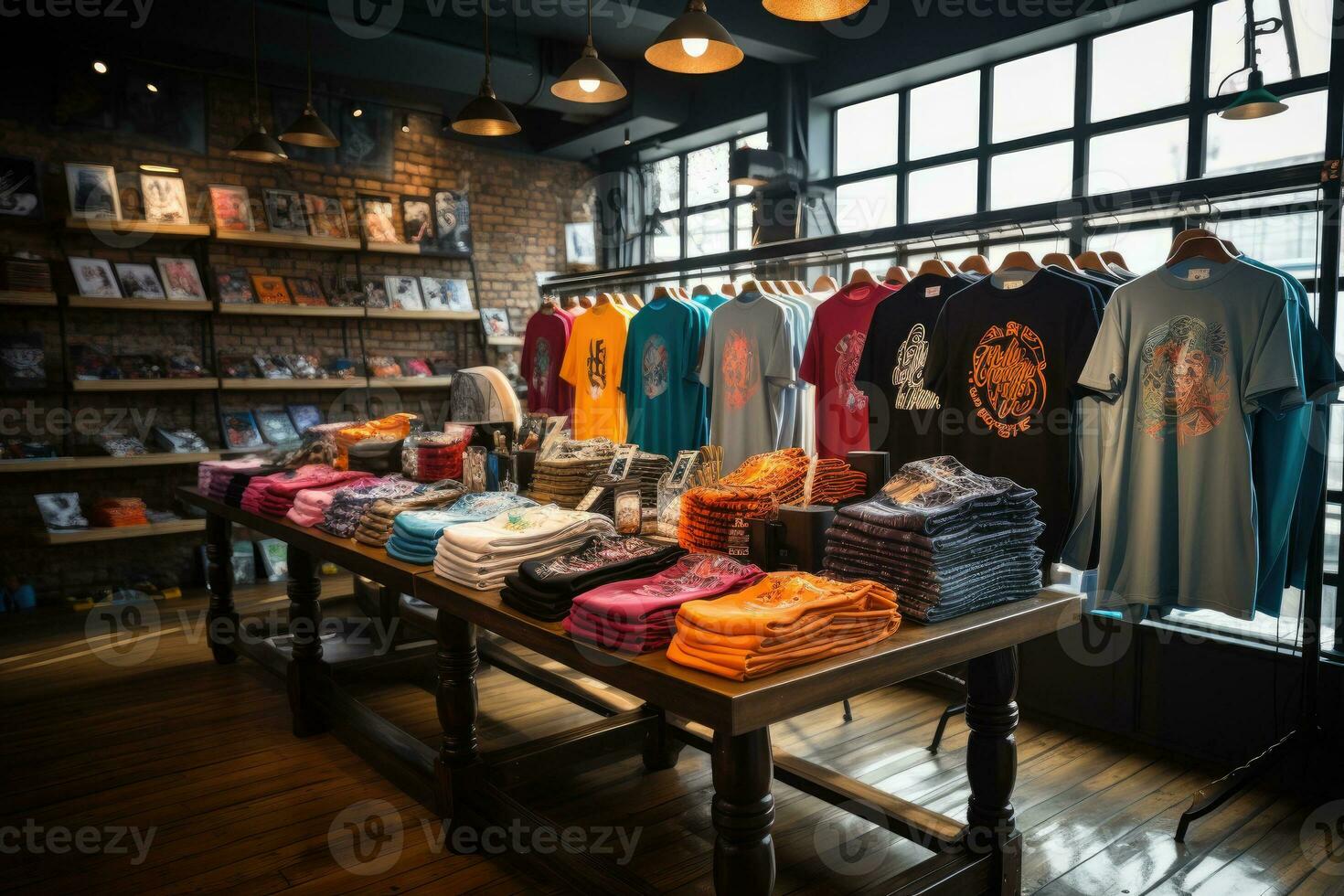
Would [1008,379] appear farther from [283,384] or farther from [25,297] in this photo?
[25,297]

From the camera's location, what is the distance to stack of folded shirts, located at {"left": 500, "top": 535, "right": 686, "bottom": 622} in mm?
1889

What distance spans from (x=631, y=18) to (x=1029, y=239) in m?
3.11

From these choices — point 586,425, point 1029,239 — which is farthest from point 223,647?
point 1029,239

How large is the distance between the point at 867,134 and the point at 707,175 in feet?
5.47

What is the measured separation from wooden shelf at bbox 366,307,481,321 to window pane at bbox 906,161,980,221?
3533 millimetres

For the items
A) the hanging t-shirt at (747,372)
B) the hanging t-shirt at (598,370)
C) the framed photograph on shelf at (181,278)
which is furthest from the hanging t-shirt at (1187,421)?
the framed photograph on shelf at (181,278)

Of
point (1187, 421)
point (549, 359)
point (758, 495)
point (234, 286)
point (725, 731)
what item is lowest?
point (725, 731)

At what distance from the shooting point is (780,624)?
156 centimetres

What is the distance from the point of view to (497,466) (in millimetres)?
3182

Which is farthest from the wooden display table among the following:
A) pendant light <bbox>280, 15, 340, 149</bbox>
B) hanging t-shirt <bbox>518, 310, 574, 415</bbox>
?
pendant light <bbox>280, 15, 340, 149</bbox>

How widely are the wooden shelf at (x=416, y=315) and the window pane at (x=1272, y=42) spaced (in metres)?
5.23

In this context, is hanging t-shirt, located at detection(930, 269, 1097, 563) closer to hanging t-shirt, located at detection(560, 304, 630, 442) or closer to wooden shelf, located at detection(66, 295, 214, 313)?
hanging t-shirt, located at detection(560, 304, 630, 442)

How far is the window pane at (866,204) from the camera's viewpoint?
6055 millimetres

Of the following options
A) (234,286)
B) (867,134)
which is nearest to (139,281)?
(234,286)
